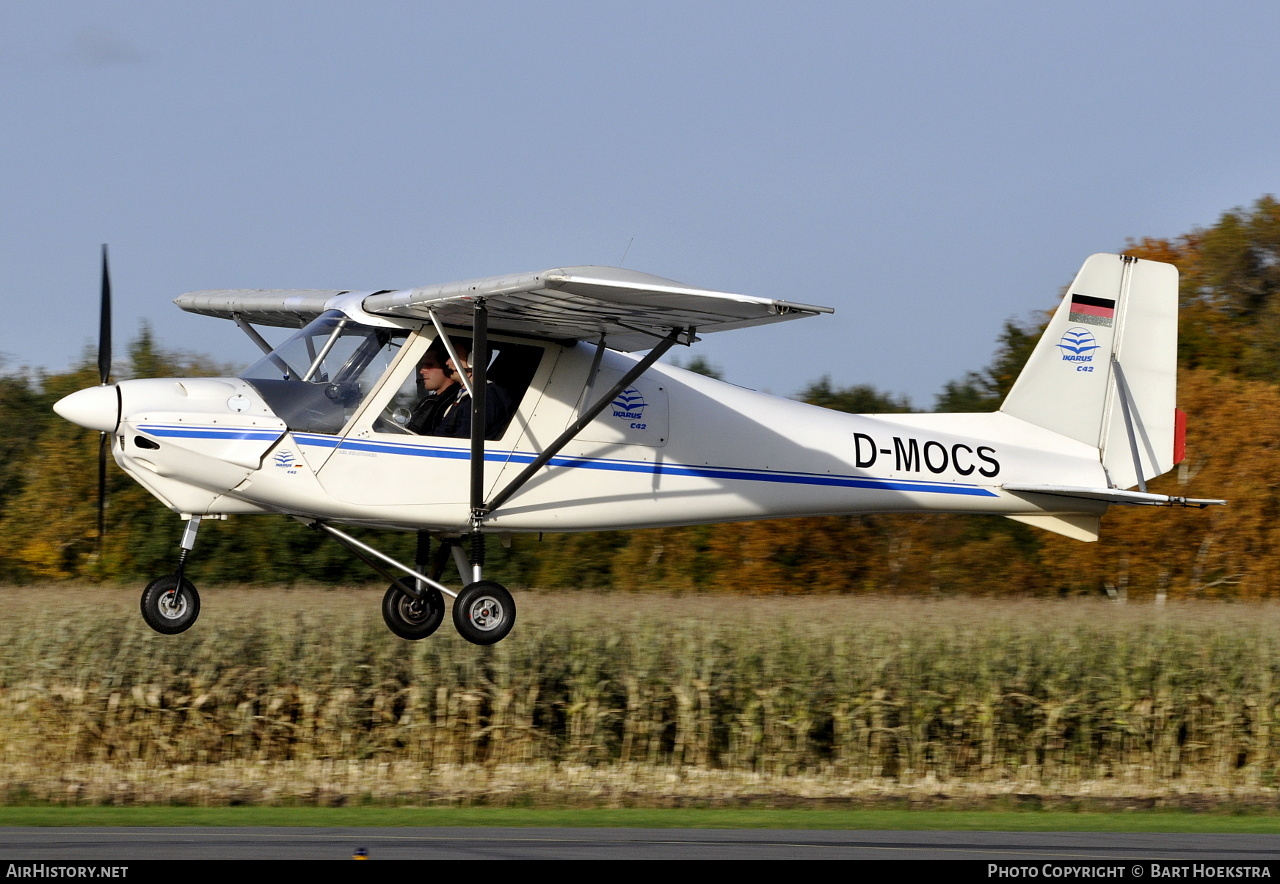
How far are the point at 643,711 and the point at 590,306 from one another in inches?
285

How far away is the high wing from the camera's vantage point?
10.4m

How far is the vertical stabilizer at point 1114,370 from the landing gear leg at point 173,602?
27.6 feet

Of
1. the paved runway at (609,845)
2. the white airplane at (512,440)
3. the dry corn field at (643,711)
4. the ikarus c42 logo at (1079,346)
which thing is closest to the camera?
the paved runway at (609,845)

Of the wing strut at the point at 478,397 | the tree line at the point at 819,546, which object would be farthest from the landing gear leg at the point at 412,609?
the tree line at the point at 819,546

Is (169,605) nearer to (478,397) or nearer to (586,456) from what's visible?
(478,397)

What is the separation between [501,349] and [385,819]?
5.20 metres

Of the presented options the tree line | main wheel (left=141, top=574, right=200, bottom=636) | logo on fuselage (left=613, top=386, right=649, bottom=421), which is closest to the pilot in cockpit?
logo on fuselage (left=613, top=386, right=649, bottom=421)

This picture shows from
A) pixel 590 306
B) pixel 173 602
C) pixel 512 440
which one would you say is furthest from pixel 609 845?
pixel 590 306

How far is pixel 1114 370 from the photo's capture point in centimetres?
1541

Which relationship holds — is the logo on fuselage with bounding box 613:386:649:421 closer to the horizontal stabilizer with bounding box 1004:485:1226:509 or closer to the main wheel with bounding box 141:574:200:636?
the main wheel with bounding box 141:574:200:636

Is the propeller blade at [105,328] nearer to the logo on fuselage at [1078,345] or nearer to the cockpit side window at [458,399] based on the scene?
the cockpit side window at [458,399]

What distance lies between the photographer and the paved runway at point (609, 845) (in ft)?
33.9

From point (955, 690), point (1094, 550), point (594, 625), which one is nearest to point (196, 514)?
point (594, 625)

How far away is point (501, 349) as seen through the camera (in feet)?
39.8
